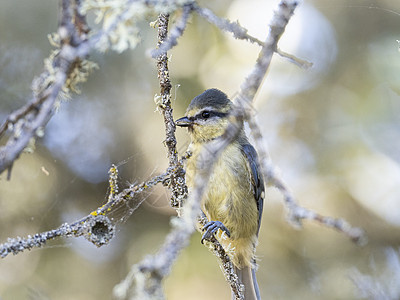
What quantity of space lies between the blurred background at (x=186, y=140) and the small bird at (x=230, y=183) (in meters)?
0.40

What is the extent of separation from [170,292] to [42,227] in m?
1.28

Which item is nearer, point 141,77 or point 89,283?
point 89,283

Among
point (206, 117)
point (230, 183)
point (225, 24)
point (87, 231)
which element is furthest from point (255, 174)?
point (225, 24)

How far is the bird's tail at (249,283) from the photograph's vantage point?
2975 millimetres

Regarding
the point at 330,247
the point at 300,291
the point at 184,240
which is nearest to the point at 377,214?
the point at 330,247

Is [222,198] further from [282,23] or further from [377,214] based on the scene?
[282,23]

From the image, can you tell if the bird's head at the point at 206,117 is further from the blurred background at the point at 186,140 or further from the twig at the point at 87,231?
the twig at the point at 87,231

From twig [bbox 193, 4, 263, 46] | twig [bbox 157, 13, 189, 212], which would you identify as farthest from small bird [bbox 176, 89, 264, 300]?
twig [bbox 193, 4, 263, 46]

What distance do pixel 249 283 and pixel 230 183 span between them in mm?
736

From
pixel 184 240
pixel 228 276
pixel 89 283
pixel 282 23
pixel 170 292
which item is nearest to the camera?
pixel 184 240

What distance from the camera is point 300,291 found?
12.4ft

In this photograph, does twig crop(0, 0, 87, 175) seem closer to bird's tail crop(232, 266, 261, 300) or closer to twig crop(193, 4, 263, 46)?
twig crop(193, 4, 263, 46)

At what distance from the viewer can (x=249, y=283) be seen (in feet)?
9.91

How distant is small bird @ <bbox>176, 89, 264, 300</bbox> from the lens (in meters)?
2.90
